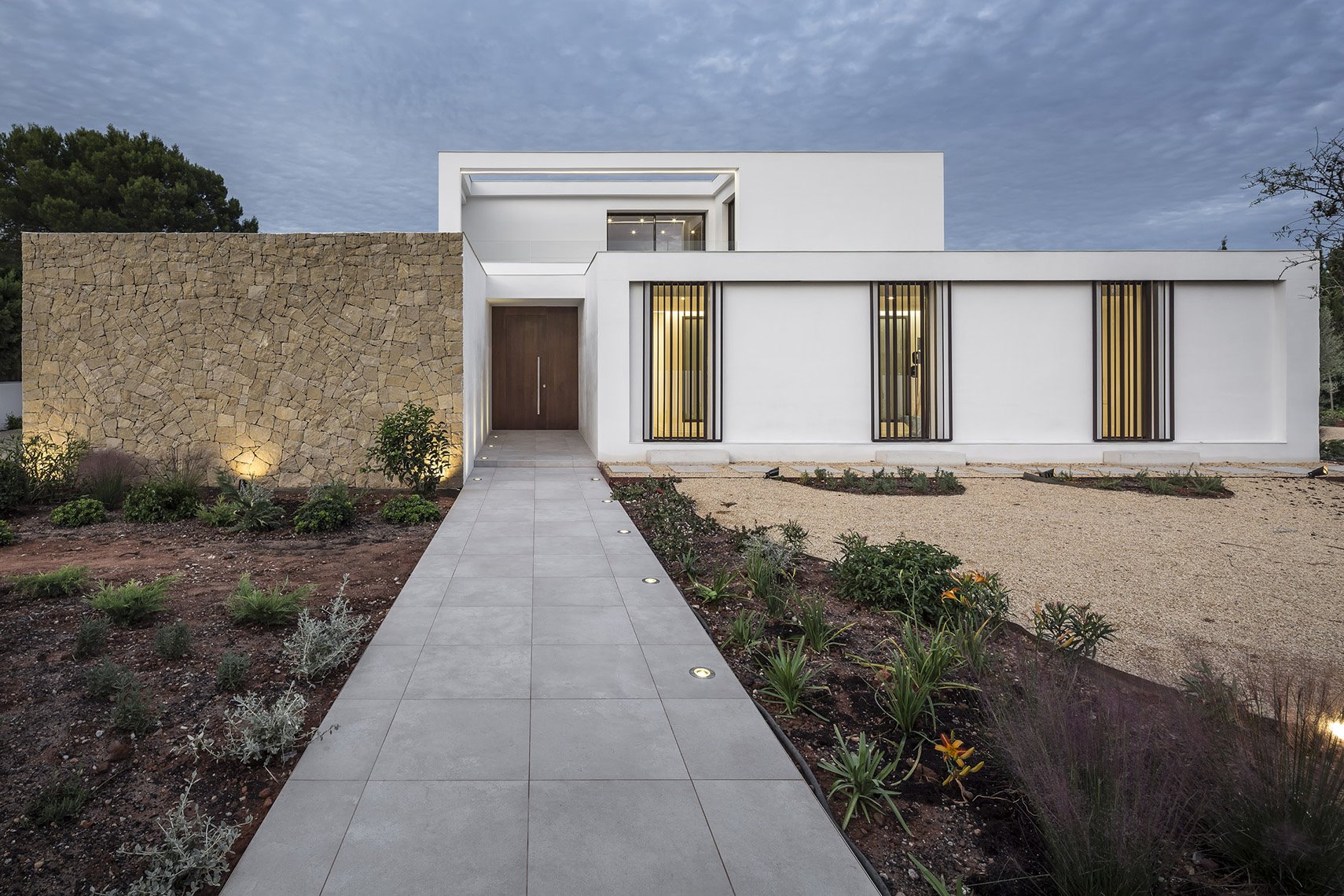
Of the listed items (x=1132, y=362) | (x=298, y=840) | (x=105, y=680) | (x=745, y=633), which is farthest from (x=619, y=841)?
(x=1132, y=362)

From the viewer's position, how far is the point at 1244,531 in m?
6.32

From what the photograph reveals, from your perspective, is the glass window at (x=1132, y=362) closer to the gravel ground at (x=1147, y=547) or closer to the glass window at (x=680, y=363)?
the gravel ground at (x=1147, y=547)

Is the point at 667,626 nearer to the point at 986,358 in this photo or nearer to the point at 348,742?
the point at 348,742

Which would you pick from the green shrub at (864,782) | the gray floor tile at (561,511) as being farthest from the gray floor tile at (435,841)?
the gray floor tile at (561,511)

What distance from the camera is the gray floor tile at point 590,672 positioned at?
2.84 m

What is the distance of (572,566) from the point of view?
4.86 m

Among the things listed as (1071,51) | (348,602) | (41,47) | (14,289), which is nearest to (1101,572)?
(348,602)

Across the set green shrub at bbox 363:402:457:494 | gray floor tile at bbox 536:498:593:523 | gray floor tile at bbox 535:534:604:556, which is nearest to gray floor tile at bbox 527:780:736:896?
gray floor tile at bbox 535:534:604:556

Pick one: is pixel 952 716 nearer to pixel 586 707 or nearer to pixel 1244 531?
pixel 586 707

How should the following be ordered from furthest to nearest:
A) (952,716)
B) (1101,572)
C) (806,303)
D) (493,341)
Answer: (493,341) → (806,303) → (1101,572) → (952,716)

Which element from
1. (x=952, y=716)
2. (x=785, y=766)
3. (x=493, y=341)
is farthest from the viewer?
(x=493, y=341)

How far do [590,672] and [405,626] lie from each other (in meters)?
1.23

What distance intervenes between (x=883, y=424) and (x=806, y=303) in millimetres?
2429

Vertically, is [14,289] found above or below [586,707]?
above
